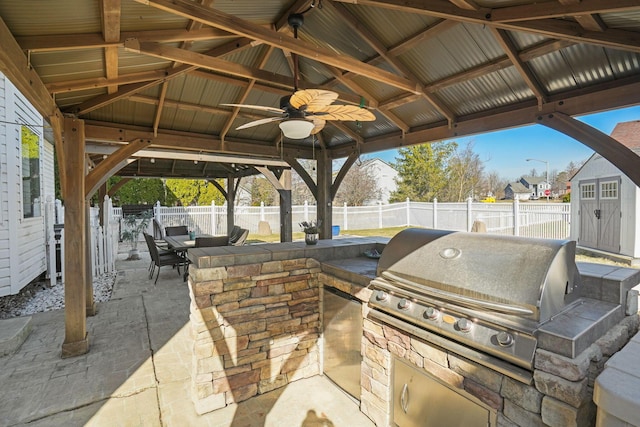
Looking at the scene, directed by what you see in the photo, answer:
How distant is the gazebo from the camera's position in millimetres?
2463

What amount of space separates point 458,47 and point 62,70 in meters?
4.13

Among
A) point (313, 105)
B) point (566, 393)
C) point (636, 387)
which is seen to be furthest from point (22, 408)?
point (636, 387)

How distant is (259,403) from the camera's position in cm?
292

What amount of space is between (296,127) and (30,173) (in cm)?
634

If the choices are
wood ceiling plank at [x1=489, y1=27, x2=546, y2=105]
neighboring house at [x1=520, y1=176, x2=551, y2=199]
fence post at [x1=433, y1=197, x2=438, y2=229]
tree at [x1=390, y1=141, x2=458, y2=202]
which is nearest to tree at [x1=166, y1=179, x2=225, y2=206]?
fence post at [x1=433, y1=197, x2=438, y2=229]

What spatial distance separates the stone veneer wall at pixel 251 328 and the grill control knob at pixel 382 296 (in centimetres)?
100

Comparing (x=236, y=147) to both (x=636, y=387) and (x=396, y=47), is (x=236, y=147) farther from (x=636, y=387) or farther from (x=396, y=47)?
(x=636, y=387)

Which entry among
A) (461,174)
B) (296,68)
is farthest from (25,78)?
(461,174)

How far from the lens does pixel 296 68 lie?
3.88 m

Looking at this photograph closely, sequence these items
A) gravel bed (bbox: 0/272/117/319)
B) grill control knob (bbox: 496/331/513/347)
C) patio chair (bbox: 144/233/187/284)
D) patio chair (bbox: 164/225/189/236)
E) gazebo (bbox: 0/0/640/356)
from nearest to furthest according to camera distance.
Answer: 1. grill control knob (bbox: 496/331/513/347)
2. gazebo (bbox: 0/0/640/356)
3. gravel bed (bbox: 0/272/117/319)
4. patio chair (bbox: 144/233/187/284)
5. patio chair (bbox: 164/225/189/236)

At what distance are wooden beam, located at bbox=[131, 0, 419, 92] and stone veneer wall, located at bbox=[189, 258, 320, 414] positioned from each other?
1.97 metres

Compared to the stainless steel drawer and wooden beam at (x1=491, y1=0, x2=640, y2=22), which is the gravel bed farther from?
wooden beam at (x1=491, y1=0, x2=640, y2=22)

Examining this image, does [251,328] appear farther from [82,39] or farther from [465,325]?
[82,39]

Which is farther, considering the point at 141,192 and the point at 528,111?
the point at 141,192
